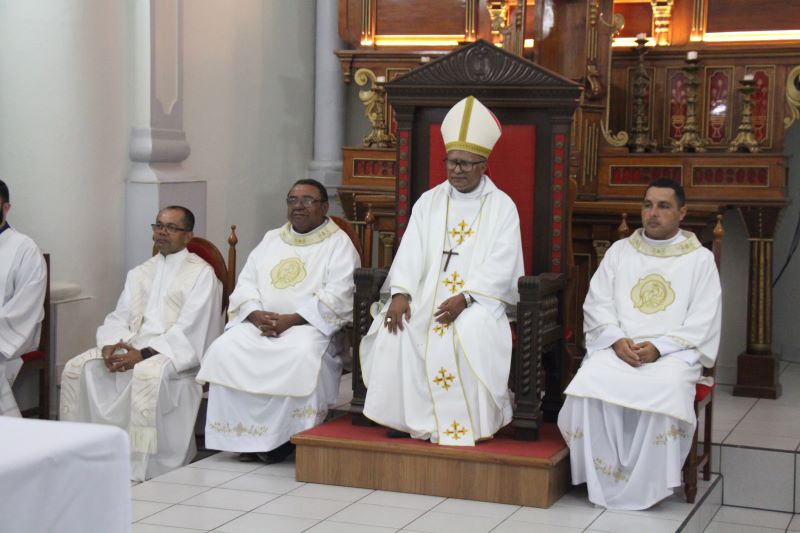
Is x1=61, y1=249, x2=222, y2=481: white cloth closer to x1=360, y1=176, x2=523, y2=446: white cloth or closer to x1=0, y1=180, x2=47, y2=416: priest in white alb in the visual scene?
x1=0, y1=180, x2=47, y2=416: priest in white alb

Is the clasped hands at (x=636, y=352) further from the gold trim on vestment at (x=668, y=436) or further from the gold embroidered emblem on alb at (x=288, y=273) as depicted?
the gold embroidered emblem on alb at (x=288, y=273)

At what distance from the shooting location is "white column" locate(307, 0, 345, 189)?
10148 millimetres

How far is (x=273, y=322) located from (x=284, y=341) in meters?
0.13

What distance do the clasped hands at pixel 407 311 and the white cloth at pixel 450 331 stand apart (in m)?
0.03

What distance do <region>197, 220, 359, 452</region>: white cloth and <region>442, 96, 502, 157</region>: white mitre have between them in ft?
3.11

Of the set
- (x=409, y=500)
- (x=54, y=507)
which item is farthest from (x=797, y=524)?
(x=54, y=507)

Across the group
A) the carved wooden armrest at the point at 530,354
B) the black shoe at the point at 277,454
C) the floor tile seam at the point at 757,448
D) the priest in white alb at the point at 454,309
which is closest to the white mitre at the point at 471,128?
the priest in white alb at the point at 454,309

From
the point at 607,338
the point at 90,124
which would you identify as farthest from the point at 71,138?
the point at 607,338

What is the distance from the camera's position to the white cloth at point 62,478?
2.63 meters

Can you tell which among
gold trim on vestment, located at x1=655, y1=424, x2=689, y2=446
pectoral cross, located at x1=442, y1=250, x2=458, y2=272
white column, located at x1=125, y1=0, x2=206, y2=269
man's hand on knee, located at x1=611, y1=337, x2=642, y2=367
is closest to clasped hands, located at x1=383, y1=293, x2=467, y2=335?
pectoral cross, located at x1=442, y1=250, x2=458, y2=272

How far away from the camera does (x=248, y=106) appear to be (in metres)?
9.48

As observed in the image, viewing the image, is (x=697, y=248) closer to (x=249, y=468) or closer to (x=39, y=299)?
(x=249, y=468)

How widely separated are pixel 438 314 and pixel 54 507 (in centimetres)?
351

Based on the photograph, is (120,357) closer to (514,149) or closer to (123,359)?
(123,359)
